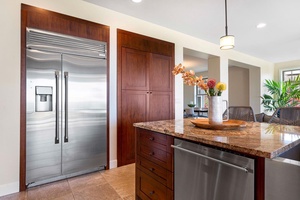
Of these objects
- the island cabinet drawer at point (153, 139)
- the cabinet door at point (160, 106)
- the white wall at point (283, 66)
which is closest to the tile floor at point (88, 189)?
the island cabinet drawer at point (153, 139)

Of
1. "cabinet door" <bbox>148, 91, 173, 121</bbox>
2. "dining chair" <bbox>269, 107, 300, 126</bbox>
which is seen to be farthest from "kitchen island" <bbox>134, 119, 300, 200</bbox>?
"cabinet door" <bbox>148, 91, 173, 121</bbox>

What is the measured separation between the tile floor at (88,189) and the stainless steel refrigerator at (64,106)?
0.15 meters

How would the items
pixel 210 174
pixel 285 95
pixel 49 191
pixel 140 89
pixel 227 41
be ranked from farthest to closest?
1. pixel 285 95
2. pixel 140 89
3. pixel 227 41
4. pixel 49 191
5. pixel 210 174

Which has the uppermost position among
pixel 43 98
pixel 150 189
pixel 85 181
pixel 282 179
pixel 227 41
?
pixel 227 41

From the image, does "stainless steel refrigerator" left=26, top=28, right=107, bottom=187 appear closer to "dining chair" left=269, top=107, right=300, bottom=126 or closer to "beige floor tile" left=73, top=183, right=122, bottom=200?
"beige floor tile" left=73, top=183, right=122, bottom=200

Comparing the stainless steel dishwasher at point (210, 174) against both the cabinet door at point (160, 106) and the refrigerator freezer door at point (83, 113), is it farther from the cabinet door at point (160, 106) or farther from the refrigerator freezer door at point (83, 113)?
the cabinet door at point (160, 106)

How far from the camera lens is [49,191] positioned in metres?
2.19

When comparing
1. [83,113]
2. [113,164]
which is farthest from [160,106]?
[83,113]

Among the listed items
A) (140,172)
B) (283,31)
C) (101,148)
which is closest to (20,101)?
(101,148)

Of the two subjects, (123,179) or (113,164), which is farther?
(113,164)

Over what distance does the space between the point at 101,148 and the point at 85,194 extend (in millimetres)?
802
